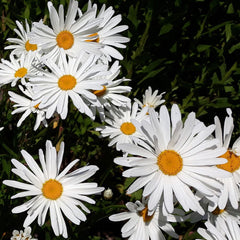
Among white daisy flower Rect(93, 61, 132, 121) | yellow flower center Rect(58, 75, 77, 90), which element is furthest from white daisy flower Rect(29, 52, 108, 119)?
white daisy flower Rect(93, 61, 132, 121)

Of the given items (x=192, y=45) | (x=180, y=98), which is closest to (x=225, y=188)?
(x=192, y=45)

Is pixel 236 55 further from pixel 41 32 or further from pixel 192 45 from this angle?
pixel 41 32

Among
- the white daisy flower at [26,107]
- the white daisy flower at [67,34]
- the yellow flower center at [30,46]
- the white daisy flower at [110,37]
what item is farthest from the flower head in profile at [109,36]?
the white daisy flower at [26,107]

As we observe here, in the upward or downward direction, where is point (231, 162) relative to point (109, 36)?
downward

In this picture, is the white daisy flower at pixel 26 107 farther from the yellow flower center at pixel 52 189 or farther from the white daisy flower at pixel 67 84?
the yellow flower center at pixel 52 189

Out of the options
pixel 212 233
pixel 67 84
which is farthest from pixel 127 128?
pixel 212 233

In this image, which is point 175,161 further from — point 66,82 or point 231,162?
point 66,82
